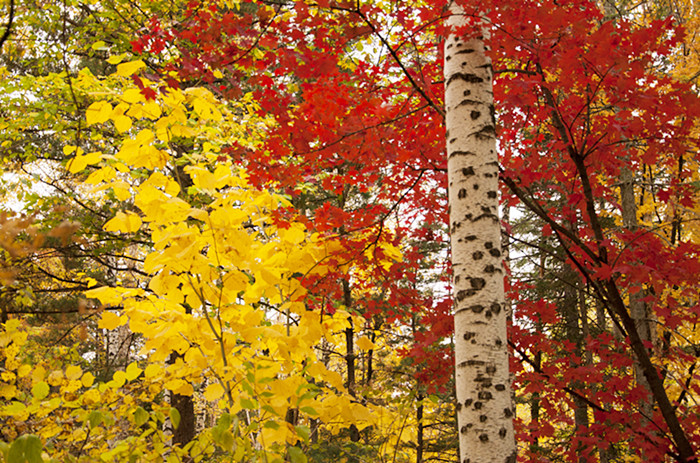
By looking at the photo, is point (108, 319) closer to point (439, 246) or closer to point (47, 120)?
point (47, 120)

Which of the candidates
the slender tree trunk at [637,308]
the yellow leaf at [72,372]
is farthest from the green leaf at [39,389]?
the slender tree trunk at [637,308]

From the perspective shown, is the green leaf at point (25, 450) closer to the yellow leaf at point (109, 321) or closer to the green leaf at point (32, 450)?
the green leaf at point (32, 450)

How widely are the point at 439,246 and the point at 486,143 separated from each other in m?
6.66

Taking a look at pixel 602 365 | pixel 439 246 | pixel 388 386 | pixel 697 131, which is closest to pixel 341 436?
pixel 439 246

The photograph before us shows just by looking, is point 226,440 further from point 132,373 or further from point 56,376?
point 56,376

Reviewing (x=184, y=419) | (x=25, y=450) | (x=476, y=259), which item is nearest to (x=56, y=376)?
(x=25, y=450)

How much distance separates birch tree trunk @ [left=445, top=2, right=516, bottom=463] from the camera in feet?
5.85

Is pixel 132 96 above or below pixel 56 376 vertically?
above

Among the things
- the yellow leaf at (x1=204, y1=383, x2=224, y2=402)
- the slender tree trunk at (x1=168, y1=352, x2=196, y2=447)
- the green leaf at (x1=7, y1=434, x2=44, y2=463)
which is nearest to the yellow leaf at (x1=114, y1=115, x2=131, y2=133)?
the yellow leaf at (x1=204, y1=383, x2=224, y2=402)

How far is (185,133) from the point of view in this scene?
95.2 inches

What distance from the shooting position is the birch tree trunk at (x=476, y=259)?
70.2 inches

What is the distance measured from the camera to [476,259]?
6.44 feet

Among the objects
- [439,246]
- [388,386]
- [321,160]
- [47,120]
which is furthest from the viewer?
[439,246]

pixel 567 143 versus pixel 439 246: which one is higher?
pixel 439 246
